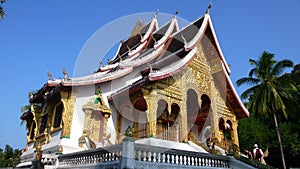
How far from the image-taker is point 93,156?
21.4 feet

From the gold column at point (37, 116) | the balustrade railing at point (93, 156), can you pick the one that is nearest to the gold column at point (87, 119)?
the balustrade railing at point (93, 156)

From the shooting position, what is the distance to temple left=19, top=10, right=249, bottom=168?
10.2 metres

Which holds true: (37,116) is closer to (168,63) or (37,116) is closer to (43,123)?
(43,123)

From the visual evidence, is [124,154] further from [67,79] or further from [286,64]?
[286,64]

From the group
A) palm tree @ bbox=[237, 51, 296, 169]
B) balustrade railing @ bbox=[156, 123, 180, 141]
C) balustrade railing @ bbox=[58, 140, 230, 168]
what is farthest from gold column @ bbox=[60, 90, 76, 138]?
palm tree @ bbox=[237, 51, 296, 169]

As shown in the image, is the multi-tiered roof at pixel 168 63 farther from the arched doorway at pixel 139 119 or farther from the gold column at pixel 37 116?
the arched doorway at pixel 139 119

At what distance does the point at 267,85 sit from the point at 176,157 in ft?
48.0

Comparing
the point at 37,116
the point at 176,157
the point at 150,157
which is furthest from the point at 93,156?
the point at 37,116

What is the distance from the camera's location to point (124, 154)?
17.2 ft

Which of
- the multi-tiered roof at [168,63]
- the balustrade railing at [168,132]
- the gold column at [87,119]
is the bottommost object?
the balustrade railing at [168,132]

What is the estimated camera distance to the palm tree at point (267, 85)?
17.9 m

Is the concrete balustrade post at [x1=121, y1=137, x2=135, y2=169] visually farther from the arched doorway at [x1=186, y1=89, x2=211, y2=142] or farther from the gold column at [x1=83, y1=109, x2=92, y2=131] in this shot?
the arched doorway at [x1=186, y1=89, x2=211, y2=142]

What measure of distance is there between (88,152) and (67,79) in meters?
4.90

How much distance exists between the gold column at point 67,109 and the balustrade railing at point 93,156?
1.84m
